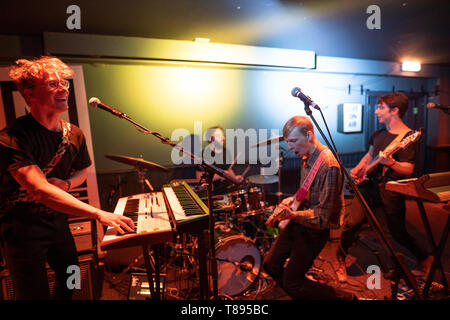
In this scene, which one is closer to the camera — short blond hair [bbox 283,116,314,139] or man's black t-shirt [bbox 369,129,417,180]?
short blond hair [bbox 283,116,314,139]

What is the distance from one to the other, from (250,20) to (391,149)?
93.3 inches

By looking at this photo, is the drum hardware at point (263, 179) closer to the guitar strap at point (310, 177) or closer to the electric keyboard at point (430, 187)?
the guitar strap at point (310, 177)

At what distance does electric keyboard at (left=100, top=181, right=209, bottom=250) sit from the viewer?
4.59ft

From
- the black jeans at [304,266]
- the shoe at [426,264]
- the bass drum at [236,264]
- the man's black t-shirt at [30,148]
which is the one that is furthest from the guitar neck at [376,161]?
the man's black t-shirt at [30,148]

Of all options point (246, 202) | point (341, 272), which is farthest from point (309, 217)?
point (341, 272)

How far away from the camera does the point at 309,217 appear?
1.88 meters

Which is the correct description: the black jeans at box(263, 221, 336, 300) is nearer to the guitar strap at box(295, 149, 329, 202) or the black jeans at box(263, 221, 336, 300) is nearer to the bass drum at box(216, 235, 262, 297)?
the guitar strap at box(295, 149, 329, 202)

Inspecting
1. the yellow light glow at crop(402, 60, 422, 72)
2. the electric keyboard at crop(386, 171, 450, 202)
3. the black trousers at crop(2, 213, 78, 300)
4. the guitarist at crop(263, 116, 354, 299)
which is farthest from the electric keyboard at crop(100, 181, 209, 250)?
the yellow light glow at crop(402, 60, 422, 72)

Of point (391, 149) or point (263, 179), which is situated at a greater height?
point (391, 149)

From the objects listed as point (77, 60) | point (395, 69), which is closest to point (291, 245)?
point (77, 60)

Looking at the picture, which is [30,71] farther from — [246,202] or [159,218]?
[246,202]

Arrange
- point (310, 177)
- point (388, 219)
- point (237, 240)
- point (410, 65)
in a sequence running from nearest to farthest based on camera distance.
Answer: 1. point (310, 177)
2. point (237, 240)
3. point (388, 219)
4. point (410, 65)

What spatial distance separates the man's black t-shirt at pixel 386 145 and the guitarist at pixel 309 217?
52.3 inches

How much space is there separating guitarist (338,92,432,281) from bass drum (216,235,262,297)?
1087 millimetres
